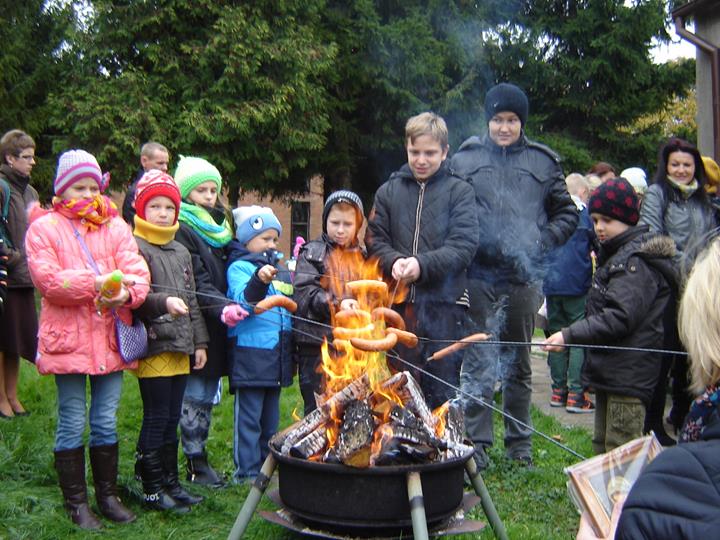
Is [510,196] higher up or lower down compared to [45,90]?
lower down

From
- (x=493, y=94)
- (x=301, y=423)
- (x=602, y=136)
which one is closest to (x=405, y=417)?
(x=301, y=423)

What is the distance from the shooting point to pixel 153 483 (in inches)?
160

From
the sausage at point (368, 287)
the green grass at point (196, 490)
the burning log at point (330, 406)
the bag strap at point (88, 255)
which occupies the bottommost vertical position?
the green grass at point (196, 490)

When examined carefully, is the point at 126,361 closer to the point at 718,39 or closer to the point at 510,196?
the point at 510,196

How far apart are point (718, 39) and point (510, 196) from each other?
26.7 ft

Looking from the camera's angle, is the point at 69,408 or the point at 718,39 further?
the point at 718,39

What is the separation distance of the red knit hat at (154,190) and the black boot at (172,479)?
1.33 metres

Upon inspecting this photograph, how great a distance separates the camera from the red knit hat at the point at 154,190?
4.13 metres

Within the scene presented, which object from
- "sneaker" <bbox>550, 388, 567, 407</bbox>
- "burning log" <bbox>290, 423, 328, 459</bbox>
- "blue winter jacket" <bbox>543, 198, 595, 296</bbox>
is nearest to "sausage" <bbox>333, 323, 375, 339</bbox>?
"burning log" <bbox>290, 423, 328, 459</bbox>

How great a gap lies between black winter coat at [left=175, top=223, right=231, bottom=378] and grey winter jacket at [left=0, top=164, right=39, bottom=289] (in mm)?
1992

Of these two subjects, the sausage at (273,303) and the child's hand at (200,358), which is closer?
the sausage at (273,303)

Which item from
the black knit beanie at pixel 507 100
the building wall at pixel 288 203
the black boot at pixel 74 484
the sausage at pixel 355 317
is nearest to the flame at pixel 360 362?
the sausage at pixel 355 317

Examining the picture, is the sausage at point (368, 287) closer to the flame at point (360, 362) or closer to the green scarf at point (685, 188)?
the flame at point (360, 362)

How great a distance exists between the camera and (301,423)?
11.6ft
